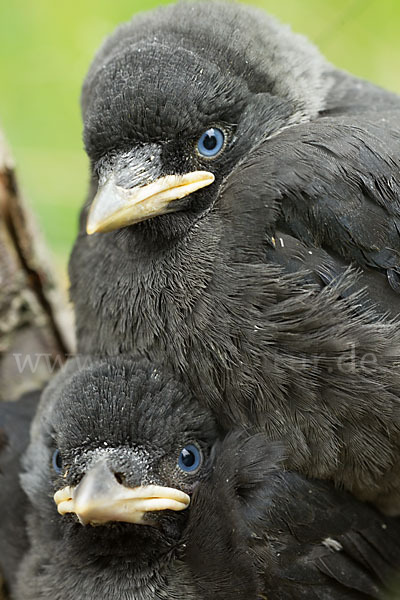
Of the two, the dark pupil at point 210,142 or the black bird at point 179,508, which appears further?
the dark pupil at point 210,142

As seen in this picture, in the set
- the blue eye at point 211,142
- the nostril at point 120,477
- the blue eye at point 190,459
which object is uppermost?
the blue eye at point 211,142

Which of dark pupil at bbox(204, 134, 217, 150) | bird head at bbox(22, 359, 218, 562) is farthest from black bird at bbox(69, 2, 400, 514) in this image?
bird head at bbox(22, 359, 218, 562)

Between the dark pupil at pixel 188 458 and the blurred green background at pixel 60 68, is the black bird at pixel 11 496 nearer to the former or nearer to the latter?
the dark pupil at pixel 188 458

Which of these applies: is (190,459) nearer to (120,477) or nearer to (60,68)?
(120,477)

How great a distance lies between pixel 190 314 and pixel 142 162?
477 mm

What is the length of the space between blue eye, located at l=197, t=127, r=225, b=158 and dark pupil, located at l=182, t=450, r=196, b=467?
89cm

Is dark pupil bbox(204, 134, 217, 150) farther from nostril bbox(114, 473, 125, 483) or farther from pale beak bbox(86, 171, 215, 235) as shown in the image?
nostril bbox(114, 473, 125, 483)

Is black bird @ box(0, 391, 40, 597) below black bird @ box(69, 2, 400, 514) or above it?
below

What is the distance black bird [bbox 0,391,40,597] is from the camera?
2887 millimetres

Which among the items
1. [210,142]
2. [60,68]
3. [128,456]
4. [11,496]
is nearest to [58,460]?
[128,456]

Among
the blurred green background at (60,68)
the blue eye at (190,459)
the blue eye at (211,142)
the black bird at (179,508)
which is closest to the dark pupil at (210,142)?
the blue eye at (211,142)

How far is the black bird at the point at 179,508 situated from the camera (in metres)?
2.33

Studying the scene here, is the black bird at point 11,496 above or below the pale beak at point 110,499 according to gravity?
below

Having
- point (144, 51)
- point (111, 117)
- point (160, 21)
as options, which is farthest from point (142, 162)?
point (160, 21)
